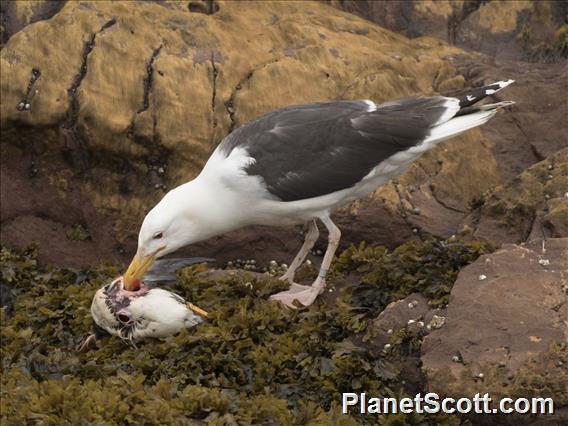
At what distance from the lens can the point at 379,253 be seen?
8328mm

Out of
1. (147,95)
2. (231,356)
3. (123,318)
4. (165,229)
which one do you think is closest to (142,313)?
(123,318)

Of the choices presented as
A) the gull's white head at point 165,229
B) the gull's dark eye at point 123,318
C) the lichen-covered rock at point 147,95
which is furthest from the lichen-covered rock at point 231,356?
the lichen-covered rock at point 147,95

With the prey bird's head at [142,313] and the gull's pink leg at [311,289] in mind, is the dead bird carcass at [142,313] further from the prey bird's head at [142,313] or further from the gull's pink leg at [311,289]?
the gull's pink leg at [311,289]

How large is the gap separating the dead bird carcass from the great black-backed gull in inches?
6.2

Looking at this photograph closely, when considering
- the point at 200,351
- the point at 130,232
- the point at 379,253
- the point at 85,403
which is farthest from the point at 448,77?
the point at 85,403

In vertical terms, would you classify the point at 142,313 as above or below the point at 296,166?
below

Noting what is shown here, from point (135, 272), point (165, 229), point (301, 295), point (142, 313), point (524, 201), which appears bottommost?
point (301, 295)

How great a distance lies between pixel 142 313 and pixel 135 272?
356 millimetres

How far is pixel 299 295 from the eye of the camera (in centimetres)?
778

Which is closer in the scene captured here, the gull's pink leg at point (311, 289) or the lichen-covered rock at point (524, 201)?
the gull's pink leg at point (311, 289)

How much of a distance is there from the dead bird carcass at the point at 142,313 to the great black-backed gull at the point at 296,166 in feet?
0.51

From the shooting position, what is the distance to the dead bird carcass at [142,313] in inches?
285

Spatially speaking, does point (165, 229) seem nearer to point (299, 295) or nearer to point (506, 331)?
point (299, 295)

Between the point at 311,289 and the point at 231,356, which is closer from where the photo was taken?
the point at 231,356
